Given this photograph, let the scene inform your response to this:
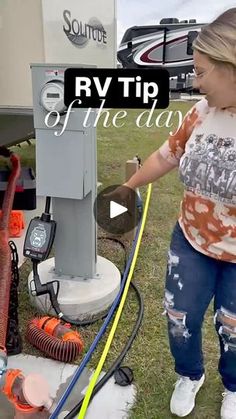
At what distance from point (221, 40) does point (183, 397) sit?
1228 mm

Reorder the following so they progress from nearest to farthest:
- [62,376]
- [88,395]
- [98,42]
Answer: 1. [88,395]
2. [62,376]
3. [98,42]

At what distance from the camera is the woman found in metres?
1.17

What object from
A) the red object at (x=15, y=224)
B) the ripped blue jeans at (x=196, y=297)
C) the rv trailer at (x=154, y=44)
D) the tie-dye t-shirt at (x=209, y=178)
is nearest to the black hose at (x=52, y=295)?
the red object at (x=15, y=224)

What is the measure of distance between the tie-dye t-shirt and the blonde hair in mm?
177

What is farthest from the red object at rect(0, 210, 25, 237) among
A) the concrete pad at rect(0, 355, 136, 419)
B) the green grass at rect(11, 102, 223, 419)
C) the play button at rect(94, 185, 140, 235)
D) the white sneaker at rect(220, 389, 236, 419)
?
the white sneaker at rect(220, 389, 236, 419)

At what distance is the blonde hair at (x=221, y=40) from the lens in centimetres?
112

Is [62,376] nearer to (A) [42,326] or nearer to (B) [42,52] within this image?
(A) [42,326]

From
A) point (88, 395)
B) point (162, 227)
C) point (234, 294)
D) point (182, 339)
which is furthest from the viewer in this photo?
point (162, 227)

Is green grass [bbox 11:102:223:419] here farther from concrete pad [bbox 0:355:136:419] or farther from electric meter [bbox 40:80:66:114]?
electric meter [bbox 40:80:66:114]

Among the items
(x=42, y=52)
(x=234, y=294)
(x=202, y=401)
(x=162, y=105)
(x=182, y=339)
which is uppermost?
(x=42, y=52)

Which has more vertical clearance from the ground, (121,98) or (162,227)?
(121,98)

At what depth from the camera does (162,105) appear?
172 centimetres

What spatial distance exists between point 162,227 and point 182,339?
1.90 meters

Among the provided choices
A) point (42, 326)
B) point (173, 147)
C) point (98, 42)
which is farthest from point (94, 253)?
point (98, 42)
